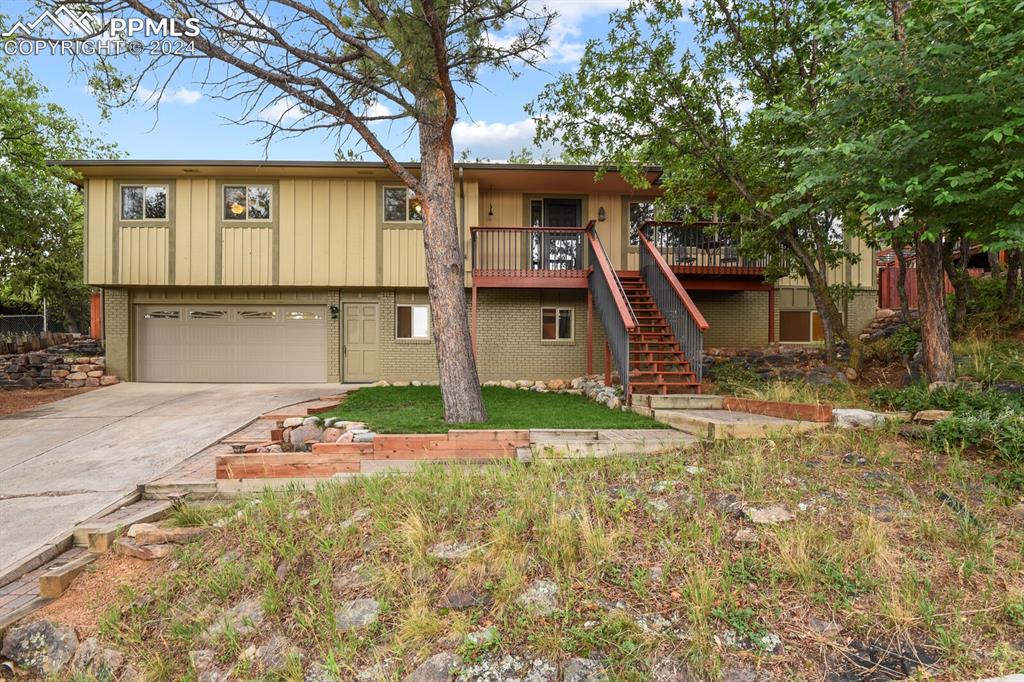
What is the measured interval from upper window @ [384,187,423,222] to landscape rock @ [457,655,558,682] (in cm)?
1041

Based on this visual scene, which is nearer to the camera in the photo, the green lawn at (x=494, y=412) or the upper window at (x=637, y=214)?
the green lawn at (x=494, y=412)

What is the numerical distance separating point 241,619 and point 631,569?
8.24 ft

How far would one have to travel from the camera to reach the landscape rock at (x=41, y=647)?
2934mm

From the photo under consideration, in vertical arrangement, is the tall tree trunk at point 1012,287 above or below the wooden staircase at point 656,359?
above

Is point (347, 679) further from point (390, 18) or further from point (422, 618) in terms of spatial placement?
point (390, 18)

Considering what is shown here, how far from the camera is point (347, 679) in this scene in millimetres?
2627

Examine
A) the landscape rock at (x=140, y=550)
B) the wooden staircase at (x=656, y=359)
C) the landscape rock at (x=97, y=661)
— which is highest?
the wooden staircase at (x=656, y=359)

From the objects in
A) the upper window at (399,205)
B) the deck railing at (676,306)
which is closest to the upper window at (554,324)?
the deck railing at (676,306)

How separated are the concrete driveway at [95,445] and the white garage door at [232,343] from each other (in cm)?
142

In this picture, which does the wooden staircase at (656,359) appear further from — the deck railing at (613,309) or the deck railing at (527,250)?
the deck railing at (527,250)

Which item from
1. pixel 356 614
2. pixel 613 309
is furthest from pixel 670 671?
pixel 613 309

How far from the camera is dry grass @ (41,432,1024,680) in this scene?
2.60 m

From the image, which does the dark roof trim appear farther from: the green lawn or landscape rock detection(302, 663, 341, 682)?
landscape rock detection(302, 663, 341, 682)

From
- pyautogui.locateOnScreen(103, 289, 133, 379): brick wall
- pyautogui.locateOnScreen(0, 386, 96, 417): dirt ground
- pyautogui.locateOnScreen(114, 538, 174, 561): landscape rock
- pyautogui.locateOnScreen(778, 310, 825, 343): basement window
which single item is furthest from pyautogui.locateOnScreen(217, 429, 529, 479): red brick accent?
pyautogui.locateOnScreen(778, 310, 825, 343): basement window
